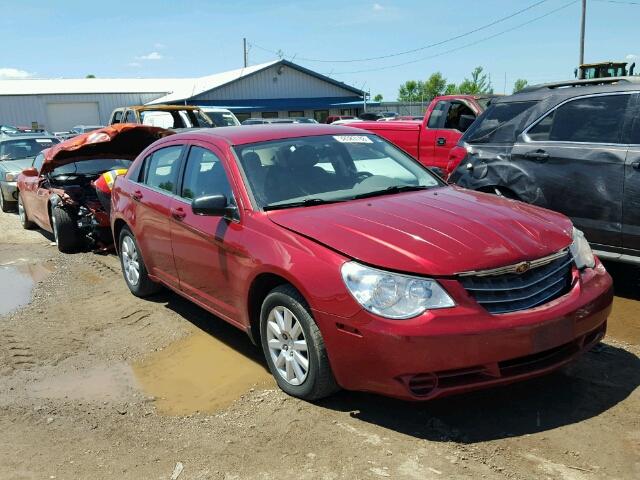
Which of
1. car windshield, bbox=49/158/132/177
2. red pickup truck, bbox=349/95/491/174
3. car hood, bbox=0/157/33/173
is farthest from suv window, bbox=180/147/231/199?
car hood, bbox=0/157/33/173

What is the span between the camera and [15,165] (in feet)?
43.7

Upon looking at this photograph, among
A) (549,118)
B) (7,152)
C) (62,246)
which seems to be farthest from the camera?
(7,152)

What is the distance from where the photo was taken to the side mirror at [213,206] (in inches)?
164

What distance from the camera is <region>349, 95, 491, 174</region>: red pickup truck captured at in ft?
36.2

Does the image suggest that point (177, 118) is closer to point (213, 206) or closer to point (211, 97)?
point (213, 206)

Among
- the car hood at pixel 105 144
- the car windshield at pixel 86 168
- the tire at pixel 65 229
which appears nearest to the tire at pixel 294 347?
the car hood at pixel 105 144

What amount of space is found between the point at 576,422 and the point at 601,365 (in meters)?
0.86

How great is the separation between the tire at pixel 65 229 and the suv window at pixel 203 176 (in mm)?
4386

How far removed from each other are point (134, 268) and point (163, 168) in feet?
3.94

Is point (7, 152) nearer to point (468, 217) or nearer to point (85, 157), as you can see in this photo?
point (85, 157)

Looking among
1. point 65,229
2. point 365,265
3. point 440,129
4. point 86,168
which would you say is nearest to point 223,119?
point 440,129

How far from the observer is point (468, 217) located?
3.79 metres

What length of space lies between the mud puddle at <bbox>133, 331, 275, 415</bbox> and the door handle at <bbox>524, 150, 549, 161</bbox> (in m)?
3.24

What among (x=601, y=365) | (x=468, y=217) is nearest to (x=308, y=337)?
(x=468, y=217)
